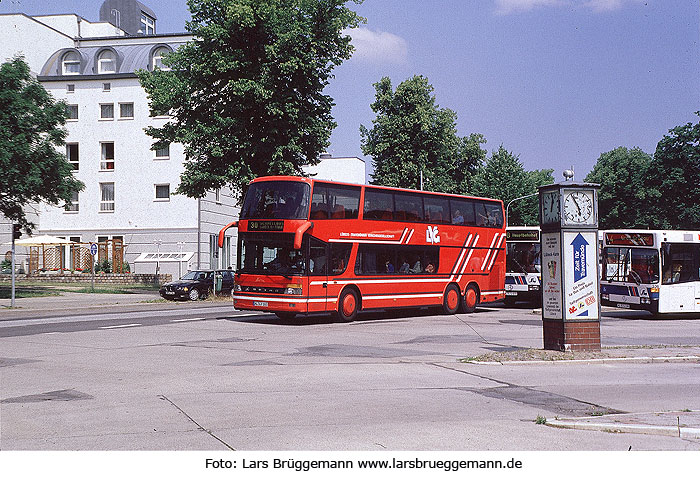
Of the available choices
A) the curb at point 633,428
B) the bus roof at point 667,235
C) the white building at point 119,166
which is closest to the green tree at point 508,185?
the white building at point 119,166

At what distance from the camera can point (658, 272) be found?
24.5 metres

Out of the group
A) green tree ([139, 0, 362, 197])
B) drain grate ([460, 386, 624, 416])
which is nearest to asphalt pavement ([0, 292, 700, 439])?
drain grate ([460, 386, 624, 416])

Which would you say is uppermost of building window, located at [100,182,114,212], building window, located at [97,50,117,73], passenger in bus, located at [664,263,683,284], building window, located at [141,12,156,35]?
building window, located at [141,12,156,35]

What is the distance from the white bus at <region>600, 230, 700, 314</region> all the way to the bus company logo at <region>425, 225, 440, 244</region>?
17.5 feet

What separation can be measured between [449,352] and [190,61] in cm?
2362

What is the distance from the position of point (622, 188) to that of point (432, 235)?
5964 centimetres

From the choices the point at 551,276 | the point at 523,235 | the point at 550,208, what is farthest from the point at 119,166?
the point at 551,276

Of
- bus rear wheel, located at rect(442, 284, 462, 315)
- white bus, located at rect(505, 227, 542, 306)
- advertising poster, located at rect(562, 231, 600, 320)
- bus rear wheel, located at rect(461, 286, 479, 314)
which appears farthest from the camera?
white bus, located at rect(505, 227, 542, 306)

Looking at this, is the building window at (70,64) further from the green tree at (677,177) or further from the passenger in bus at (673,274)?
the green tree at (677,177)

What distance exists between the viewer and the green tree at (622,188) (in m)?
74.6

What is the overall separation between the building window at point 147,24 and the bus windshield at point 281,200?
53952 mm

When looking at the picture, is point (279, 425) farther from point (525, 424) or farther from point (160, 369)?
point (160, 369)

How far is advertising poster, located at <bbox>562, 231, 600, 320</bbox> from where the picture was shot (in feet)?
44.2

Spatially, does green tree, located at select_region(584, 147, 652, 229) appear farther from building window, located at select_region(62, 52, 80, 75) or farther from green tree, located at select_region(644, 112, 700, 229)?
building window, located at select_region(62, 52, 80, 75)
